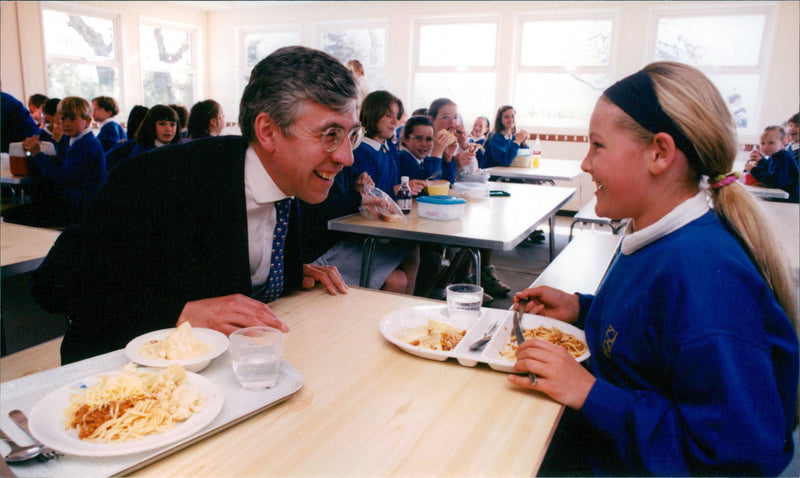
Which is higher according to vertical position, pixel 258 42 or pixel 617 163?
pixel 258 42

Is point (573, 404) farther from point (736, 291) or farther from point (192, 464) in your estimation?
point (192, 464)

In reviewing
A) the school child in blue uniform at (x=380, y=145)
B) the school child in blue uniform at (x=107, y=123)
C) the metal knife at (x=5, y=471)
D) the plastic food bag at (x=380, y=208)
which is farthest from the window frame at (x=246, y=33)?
the metal knife at (x=5, y=471)

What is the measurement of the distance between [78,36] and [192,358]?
9680 mm

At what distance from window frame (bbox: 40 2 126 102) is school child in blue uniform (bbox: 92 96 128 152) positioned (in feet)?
9.63

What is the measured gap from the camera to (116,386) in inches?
33.4

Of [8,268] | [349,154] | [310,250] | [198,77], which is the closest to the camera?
[349,154]

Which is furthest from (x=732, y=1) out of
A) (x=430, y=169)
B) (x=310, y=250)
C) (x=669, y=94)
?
A: (x=669, y=94)

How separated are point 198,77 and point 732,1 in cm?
917

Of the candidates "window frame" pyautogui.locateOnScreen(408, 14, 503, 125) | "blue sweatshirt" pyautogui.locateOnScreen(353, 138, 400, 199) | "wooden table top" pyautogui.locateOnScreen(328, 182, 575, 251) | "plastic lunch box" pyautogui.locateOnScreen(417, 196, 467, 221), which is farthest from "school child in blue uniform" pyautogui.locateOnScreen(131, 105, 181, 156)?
"window frame" pyautogui.locateOnScreen(408, 14, 503, 125)

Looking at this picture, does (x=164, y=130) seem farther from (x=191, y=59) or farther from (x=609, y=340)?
(x=191, y=59)

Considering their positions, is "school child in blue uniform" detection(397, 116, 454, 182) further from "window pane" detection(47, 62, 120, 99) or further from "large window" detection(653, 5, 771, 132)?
"window pane" detection(47, 62, 120, 99)

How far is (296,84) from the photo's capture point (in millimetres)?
1326

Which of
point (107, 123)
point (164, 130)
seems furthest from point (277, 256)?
point (107, 123)

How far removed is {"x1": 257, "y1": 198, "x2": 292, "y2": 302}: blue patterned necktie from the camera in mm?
1509
